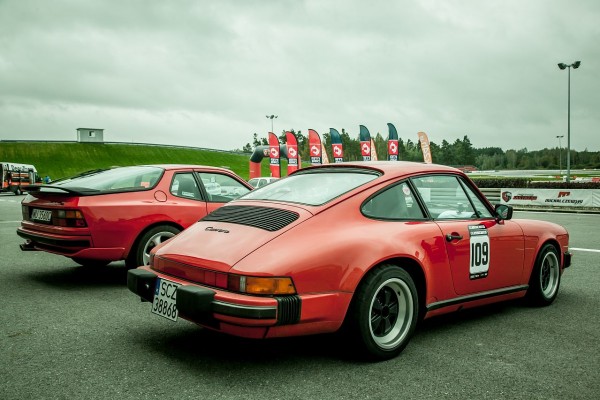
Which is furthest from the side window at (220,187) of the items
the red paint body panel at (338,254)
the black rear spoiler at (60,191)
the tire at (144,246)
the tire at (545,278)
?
the tire at (545,278)

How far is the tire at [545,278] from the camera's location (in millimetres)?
4930

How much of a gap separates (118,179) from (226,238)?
3181 mm

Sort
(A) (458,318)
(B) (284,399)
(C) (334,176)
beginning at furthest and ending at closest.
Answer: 1. (A) (458,318)
2. (C) (334,176)
3. (B) (284,399)

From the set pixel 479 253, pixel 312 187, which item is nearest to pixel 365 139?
pixel 479 253

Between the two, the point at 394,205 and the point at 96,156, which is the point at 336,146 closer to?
the point at 394,205

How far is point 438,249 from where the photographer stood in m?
3.85

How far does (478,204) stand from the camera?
4633mm

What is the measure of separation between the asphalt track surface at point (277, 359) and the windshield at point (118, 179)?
4.58 feet

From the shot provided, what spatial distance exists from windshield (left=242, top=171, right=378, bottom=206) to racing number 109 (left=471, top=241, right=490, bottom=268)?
3.24 ft

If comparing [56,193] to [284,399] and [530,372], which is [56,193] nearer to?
[284,399]

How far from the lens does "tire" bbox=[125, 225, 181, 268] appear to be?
5.80 metres

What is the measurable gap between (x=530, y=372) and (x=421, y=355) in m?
0.68

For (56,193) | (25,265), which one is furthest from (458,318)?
(25,265)

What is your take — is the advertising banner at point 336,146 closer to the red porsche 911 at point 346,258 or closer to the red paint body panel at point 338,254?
the red porsche 911 at point 346,258
